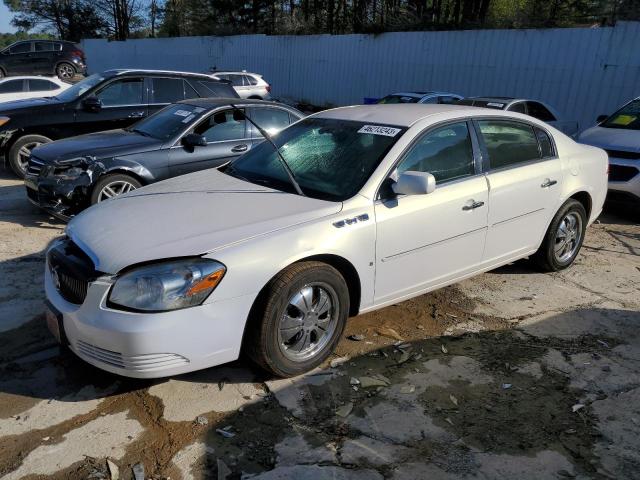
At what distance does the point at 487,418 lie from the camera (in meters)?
3.21

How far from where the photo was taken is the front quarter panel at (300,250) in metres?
3.09

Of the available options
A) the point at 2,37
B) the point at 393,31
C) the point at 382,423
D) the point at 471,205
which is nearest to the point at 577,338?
the point at 471,205

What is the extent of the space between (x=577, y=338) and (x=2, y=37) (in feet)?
278

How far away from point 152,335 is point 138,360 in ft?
0.58

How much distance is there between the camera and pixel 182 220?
3447 millimetres

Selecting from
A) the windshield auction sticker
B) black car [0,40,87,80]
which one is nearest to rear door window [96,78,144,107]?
the windshield auction sticker

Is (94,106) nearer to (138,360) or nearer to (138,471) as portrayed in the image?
(138,360)

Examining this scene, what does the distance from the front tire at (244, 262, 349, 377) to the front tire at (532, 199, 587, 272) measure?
2540 mm

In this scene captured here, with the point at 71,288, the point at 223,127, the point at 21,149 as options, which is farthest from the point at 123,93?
the point at 71,288

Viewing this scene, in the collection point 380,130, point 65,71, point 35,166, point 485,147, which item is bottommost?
point 65,71

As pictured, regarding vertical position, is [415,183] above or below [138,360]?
above

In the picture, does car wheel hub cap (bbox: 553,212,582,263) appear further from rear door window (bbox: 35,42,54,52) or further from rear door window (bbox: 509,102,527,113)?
rear door window (bbox: 35,42,54,52)

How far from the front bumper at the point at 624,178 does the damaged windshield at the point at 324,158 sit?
493 cm

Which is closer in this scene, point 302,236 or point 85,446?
point 85,446
